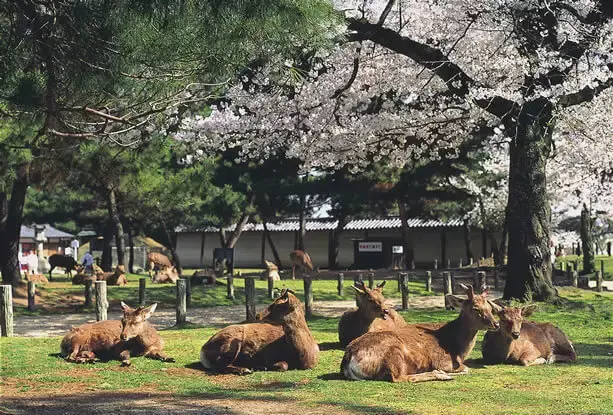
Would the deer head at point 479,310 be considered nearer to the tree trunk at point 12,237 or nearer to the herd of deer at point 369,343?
the herd of deer at point 369,343

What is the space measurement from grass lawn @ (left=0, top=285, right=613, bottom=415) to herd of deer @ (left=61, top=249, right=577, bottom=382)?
0.17 m

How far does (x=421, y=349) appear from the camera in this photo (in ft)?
26.8

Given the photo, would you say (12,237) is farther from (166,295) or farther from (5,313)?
(5,313)

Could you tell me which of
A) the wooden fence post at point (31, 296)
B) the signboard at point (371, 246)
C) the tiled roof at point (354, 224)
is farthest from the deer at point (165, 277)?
the tiled roof at point (354, 224)

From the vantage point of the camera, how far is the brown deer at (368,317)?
9.35 m

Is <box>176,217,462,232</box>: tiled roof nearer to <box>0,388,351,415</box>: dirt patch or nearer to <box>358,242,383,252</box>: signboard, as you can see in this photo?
<box>358,242,383,252</box>: signboard

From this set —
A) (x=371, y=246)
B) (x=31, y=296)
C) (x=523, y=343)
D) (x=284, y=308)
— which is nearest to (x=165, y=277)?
(x=31, y=296)

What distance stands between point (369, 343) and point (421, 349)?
1.94 ft

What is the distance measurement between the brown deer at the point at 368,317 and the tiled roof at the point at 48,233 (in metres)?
36.9

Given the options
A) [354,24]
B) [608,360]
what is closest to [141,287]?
[354,24]

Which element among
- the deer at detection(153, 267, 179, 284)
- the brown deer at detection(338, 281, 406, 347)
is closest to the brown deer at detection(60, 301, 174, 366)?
the brown deer at detection(338, 281, 406, 347)

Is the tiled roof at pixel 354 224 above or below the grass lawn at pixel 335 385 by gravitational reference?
above

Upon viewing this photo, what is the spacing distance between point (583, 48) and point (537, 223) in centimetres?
349

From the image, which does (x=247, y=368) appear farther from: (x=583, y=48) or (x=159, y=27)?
(x=583, y=48)
